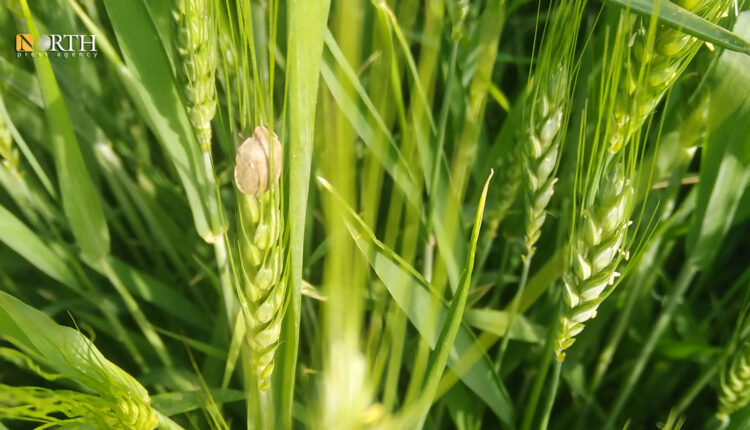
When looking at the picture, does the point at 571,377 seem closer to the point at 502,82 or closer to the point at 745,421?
the point at 745,421

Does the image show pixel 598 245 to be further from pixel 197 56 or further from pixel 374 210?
pixel 197 56

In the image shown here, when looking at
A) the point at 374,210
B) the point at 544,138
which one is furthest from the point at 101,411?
the point at 544,138

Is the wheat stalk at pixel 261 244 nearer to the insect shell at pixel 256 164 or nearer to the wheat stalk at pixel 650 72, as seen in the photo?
the insect shell at pixel 256 164

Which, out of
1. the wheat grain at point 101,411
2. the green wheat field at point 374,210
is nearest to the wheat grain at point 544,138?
the green wheat field at point 374,210

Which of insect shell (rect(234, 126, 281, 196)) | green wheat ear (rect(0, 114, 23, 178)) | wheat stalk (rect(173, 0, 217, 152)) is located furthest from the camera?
green wheat ear (rect(0, 114, 23, 178))

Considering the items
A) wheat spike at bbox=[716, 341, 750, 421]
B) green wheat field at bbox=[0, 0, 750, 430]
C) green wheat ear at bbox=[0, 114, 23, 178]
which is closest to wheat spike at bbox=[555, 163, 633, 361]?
green wheat field at bbox=[0, 0, 750, 430]

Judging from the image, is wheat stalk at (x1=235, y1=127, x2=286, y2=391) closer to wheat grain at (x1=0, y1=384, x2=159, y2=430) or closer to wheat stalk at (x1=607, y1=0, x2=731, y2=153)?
wheat grain at (x1=0, y1=384, x2=159, y2=430)
